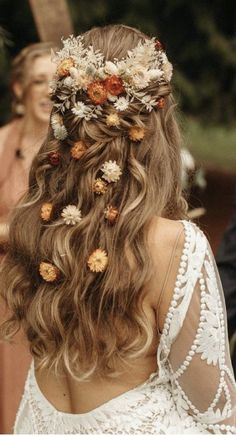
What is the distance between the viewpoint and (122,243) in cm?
254

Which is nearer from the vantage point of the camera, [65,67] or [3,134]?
[65,67]

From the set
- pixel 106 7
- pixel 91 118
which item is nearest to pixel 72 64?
pixel 91 118

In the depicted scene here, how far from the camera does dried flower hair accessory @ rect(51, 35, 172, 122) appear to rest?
2.59 m

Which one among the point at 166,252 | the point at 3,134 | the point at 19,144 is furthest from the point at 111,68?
the point at 3,134

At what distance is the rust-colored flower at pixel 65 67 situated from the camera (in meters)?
2.68

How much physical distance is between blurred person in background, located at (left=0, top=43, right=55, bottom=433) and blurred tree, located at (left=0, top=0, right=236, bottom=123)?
8.74 m

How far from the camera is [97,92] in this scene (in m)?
2.60

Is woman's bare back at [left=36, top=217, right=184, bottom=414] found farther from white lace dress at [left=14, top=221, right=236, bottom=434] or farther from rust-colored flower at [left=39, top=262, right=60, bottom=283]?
rust-colored flower at [left=39, top=262, right=60, bottom=283]

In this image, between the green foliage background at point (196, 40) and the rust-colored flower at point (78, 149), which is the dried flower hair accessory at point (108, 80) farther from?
the green foliage background at point (196, 40)

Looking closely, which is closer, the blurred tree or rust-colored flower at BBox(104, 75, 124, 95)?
rust-colored flower at BBox(104, 75, 124, 95)

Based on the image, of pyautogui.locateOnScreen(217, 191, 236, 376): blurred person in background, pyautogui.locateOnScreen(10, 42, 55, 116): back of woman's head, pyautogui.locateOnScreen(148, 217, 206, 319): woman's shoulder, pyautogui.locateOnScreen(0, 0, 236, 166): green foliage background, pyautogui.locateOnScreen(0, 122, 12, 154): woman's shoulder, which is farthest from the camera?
pyautogui.locateOnScreen(0, 0, 236, 166): green foliage background

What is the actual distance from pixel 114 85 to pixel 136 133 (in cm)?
16

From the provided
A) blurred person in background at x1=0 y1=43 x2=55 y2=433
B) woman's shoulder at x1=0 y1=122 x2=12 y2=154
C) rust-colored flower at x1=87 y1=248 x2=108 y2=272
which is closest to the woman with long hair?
rust-colored flower at x1=87 y1=248 x2=108 y2=272

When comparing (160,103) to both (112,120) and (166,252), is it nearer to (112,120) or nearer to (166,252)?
(112,120)
